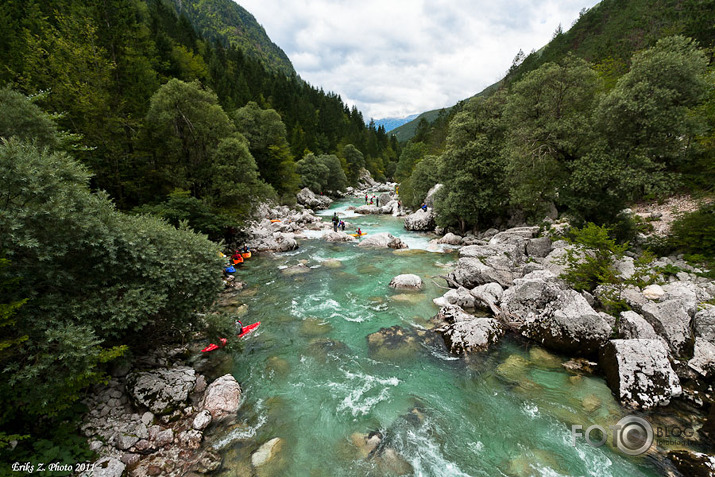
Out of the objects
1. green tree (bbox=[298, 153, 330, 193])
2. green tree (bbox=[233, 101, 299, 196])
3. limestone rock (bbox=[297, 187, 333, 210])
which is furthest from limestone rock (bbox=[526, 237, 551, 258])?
green tree (bbox=[298, 153, 330, 193])

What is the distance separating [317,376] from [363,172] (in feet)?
283

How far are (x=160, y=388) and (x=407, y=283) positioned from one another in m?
12.3

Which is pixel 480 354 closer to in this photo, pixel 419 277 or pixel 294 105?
pixel 419 277

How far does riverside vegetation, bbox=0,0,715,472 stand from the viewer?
19.4ft

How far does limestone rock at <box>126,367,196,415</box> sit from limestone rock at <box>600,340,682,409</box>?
515 inches

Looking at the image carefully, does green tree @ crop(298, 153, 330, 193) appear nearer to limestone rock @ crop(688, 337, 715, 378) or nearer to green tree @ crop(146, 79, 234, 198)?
green tree @ crop(146, 79, 234, 198)

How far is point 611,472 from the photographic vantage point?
6.39 m

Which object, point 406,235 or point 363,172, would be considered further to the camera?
point 363,172

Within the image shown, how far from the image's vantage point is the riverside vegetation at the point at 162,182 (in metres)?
5.93

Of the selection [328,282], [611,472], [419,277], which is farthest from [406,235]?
[611,472]

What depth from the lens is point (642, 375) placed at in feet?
26.6

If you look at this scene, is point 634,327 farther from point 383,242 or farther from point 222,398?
point 383,242

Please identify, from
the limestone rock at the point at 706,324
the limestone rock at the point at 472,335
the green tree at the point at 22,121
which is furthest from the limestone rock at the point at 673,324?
the green tree at the point at 22,121

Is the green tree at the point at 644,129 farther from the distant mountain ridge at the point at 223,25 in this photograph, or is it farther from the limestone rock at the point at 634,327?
the distant mountain ridge at the point at 223,25
